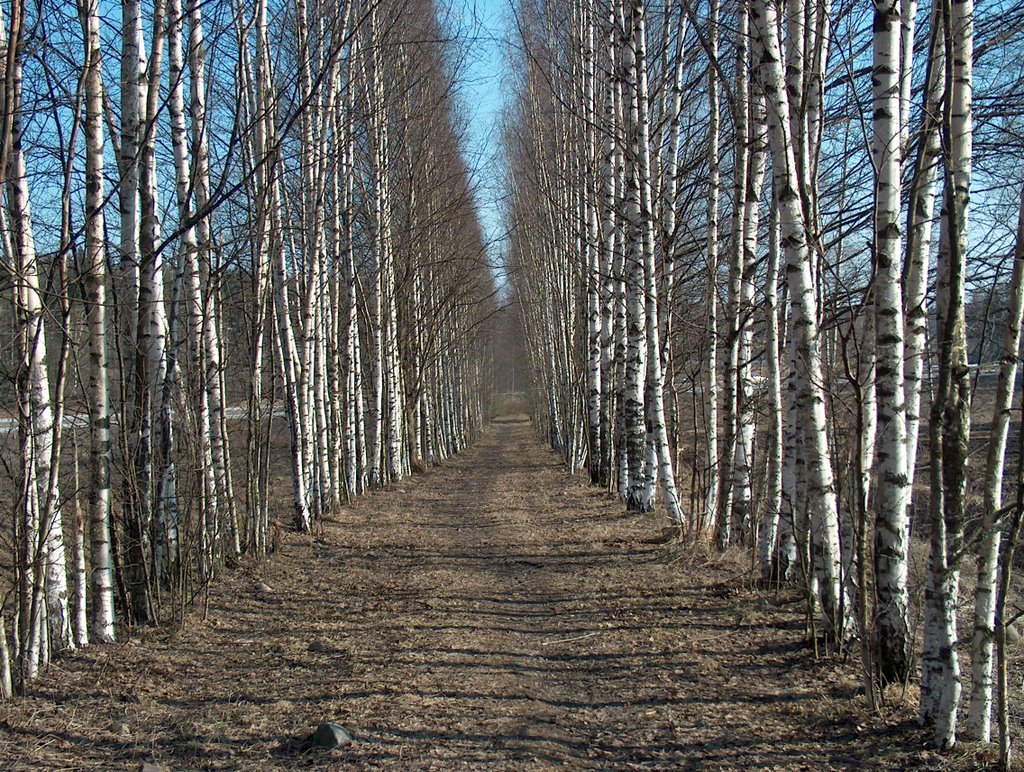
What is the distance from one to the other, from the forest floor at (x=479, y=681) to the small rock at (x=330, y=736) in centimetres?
5

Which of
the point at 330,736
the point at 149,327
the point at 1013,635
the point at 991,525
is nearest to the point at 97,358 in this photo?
the point at 149,327

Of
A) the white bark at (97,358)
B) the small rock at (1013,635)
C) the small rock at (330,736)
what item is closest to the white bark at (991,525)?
the small rock at (330,736)

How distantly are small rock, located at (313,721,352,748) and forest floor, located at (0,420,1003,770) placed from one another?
48 mm

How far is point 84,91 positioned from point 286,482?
587 inches

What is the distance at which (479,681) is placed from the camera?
460cm

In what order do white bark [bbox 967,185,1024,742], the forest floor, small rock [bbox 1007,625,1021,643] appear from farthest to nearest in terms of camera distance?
small rock [bbox 1007,625,1021,643]
the forest floor
white bark [bbox 967,185,1024,742]

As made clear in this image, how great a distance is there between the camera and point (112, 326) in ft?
18.5

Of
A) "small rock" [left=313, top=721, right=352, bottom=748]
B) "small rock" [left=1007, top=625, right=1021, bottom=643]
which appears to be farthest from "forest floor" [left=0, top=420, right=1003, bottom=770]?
"small rock" [left=1007, top=625, right=1021, bottom=643]

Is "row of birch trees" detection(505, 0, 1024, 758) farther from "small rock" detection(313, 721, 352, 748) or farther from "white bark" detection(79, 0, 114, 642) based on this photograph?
"white bark" detection(79, 0, 114, 642)

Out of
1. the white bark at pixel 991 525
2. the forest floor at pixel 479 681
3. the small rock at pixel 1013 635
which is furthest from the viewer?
the small rock at pixel 1013 635

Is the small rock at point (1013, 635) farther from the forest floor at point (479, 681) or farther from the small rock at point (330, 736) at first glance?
the small rock at point (330, 736)

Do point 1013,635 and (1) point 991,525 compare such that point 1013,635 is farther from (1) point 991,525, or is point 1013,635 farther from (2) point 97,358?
(2) point 97,358

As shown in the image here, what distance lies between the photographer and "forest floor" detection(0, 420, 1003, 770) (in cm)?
370

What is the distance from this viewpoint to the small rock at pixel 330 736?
3.76 metres
